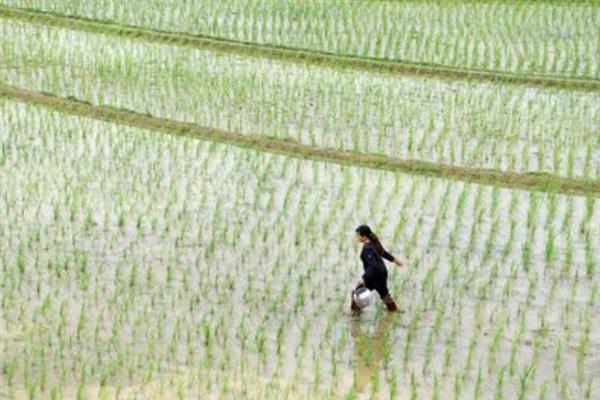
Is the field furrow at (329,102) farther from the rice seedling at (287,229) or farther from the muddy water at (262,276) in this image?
the muddy water at (262,276)

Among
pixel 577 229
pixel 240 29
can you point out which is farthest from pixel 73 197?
pixel 240 29

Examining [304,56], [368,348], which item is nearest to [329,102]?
[304,56]

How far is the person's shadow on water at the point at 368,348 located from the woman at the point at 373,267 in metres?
0.10

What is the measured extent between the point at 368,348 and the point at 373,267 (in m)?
0.48

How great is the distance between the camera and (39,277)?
7246 millimetres

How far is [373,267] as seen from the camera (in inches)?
258

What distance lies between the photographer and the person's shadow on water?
5.95 metres

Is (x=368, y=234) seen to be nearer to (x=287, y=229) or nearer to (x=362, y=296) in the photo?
(x=362, y=296)

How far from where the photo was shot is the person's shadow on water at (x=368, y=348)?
19.5 ft

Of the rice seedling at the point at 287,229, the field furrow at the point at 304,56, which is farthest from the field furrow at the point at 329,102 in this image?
the field furrow at the point at 304,56

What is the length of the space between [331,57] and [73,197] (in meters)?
4.38

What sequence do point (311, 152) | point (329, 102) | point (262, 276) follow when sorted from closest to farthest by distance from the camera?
point (262, 276), point (311, 152), point (329, 102)

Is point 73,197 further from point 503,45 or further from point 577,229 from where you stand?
point 503,45

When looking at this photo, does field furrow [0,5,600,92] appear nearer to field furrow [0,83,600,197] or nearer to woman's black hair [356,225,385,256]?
field furrow [0,83,600,197]
